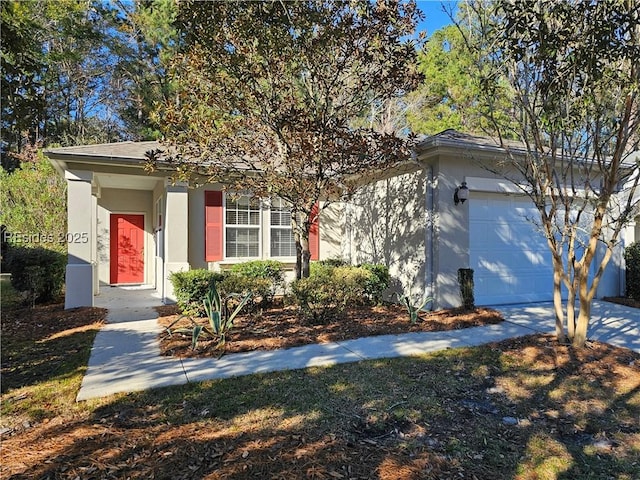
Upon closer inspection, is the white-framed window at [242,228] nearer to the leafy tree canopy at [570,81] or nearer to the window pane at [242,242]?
the window pane at [242,242]

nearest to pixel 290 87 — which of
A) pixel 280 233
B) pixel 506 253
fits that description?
pixel 280 233

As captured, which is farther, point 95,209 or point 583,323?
point 95,209

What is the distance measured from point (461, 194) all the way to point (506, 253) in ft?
6.20

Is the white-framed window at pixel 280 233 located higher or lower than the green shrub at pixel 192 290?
higher

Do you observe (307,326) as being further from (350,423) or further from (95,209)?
(95,209)

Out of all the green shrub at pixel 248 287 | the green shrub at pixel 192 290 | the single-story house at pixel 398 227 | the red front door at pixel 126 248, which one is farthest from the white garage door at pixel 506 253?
the red front door at pixel 126 248

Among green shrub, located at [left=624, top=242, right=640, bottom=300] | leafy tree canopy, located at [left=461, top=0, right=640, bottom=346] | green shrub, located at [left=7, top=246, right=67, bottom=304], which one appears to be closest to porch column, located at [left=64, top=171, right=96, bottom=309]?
green shrub, located at [left=7, top=246, right=67, bottom=304]

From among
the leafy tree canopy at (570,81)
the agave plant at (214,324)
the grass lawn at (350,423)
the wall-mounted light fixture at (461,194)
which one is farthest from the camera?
the wall-mounted light fixture at (461,194)

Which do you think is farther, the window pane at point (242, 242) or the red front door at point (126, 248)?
the red front door at point (126, 248)

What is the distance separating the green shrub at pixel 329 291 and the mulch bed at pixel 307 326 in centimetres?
18

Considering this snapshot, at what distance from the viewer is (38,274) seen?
27.8ft

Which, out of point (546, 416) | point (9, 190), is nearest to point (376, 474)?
point (546, 416)

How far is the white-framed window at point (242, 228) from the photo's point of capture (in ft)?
32.0

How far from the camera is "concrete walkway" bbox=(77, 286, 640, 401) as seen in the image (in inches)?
170
